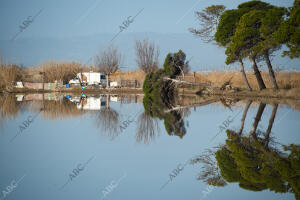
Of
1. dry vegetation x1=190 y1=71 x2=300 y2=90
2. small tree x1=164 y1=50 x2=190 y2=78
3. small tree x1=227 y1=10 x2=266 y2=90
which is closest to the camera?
small tree x1=227 y1=10 x2=266 y2=90

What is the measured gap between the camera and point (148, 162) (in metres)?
5.36

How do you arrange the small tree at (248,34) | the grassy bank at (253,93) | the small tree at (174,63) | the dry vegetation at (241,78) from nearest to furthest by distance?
the grassy bank at (253,93) < the small tree at (248,34) < the dry vegetation at (241,78) < the small tree at (174,63)

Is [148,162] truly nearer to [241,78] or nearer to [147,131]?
[147,131]

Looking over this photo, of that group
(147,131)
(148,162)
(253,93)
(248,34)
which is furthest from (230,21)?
(148,162)

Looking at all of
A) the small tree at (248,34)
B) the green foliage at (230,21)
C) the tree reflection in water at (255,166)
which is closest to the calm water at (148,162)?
the tree reflection in water at (255,166)

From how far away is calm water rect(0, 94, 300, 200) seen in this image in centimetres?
404

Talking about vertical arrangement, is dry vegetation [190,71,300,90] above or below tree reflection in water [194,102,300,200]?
above

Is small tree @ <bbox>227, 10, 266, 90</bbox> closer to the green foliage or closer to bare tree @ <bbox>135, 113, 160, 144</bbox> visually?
the green foliage

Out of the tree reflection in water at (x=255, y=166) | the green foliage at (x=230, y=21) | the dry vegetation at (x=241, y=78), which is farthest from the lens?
the dry vegetation at (x=241, y=78)

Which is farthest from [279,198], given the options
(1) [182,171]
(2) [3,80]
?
(2) [3,80]

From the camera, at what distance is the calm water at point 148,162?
4.04m

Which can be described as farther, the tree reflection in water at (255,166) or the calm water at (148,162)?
the tree reflection in water at (255,166)

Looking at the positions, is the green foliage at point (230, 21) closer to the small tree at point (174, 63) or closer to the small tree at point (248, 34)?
the small tree at point (248, 34)

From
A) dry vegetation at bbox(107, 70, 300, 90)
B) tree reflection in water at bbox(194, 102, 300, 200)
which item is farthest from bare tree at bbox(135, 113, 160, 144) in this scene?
dry vegetation at bbox(107, 70, 300, 90)
